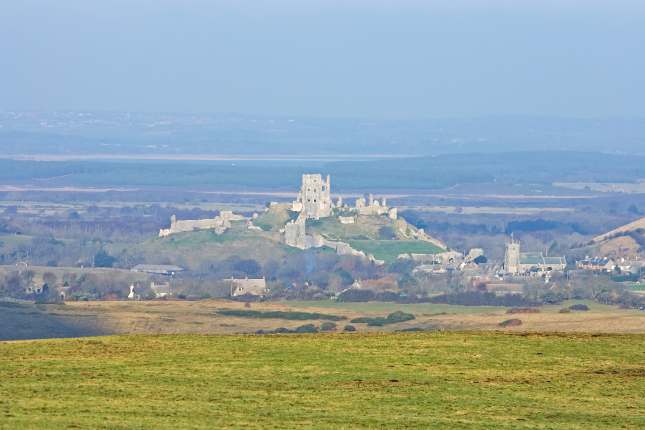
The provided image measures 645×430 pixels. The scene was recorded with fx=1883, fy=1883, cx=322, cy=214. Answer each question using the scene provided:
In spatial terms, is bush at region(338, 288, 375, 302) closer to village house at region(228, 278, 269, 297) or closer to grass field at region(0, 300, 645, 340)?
grass field at region(0, 300, 645, 340)

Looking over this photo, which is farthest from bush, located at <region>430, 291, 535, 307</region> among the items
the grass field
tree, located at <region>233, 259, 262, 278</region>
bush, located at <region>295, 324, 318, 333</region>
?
tree, located at <region>233, 259, 262, 278</region>

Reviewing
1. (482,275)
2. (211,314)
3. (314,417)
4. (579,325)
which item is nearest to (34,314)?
(211,314)

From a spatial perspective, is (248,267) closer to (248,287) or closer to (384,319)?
(248,287)

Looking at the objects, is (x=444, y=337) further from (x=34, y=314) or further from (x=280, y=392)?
(x=34, y=314)

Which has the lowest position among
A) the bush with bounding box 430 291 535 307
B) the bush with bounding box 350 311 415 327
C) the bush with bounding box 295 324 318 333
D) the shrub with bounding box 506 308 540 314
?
the bush with bounding box 295 324 318 333

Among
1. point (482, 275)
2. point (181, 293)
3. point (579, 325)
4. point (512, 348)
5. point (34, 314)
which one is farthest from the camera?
point (482, 275)

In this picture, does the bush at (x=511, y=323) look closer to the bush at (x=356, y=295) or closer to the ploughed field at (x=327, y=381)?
the bush at (x=356, y=295)

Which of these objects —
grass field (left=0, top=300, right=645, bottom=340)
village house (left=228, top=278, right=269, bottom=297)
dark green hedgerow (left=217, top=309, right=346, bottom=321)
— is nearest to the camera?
grass field (left=0, top=300, right=645, bottom=340)

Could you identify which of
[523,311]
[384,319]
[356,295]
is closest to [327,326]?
[384,319]

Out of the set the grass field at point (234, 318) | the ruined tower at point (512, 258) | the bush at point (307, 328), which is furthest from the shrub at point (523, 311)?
the ruined tower at point (512, 258)
